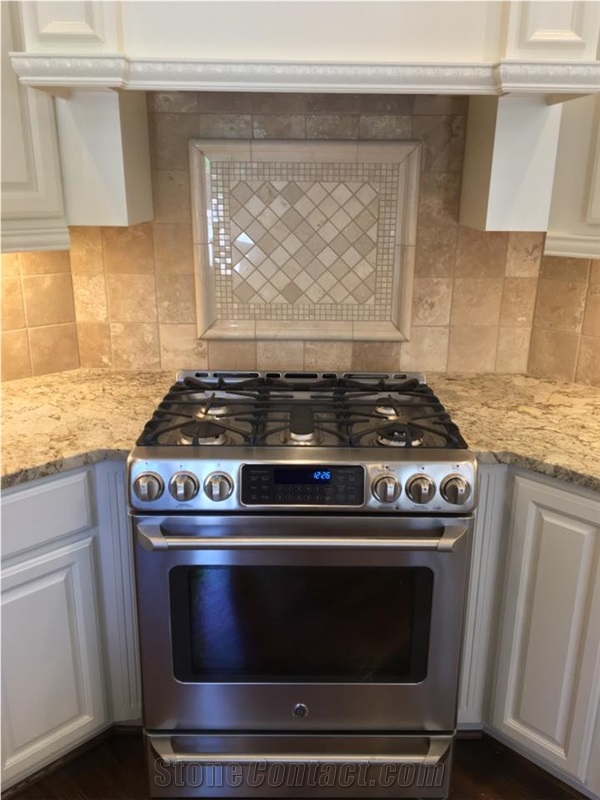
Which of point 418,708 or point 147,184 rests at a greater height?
point 147,184

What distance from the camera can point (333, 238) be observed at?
6.76 feet

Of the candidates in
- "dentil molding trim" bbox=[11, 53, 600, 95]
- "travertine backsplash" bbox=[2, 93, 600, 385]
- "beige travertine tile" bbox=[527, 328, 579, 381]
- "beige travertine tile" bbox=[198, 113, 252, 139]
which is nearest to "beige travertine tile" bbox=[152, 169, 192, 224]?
"travertine backsplash" bbox=[2, 93, 600, 385]

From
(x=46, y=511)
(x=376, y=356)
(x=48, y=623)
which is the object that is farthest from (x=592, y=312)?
(x=48, y=623)

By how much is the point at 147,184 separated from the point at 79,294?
1.40 feet

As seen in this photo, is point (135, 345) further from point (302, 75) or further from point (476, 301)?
point (476, 301)

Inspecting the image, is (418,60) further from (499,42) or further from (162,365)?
(162,365)

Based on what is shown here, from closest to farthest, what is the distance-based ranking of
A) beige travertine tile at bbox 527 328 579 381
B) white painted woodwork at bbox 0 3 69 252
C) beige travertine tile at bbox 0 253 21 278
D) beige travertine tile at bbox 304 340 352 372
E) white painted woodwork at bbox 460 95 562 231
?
white painted woodwork at bbox 0 3 69 252 < white painted woodwork at bbox 460 95 562 231 < beige travertine tile at bbox 0 253 21 278 < beige travertine tile at bbox 527 328 579 381 < beige travertine tile at bbox 304 340 352 372

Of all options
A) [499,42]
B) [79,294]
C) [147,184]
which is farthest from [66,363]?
[499,42]

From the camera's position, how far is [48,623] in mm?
1600

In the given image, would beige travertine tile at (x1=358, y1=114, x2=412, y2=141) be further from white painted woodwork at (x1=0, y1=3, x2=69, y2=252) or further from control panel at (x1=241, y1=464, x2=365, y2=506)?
control panel at (x1=241, y1=464, x2=365, y2=506)

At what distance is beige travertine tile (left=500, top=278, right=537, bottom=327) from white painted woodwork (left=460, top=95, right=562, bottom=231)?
1.08 ft

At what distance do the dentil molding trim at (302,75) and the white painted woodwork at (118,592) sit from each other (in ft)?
2.99

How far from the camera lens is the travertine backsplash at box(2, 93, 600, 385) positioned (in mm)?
1974

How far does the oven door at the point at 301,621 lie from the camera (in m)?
1.50
